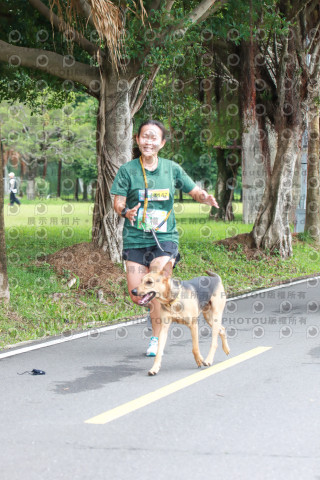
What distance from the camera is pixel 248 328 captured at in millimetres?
9367

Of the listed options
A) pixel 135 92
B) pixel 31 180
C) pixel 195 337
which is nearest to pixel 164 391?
pixel 195 337

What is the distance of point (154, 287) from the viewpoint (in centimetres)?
634

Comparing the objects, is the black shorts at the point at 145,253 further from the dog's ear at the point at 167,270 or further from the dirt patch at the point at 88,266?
the dirt patch at the point at 88,266

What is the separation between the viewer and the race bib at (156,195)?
6910 mm

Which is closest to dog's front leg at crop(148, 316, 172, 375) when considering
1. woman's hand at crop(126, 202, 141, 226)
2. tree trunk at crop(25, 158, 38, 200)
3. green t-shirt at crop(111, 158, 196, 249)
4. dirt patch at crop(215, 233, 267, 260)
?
green t-shirt at crop(111, 158, 196, 249)

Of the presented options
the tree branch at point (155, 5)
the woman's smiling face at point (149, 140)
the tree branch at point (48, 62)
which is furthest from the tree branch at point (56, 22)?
the woman's smiling face at point (149, 140)

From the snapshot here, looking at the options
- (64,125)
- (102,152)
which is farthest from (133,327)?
(64,125)

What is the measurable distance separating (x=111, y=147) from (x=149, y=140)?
20.8 feet

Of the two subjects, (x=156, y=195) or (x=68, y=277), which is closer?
(x=156, y=195)

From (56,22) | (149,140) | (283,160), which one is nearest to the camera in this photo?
(149,140)

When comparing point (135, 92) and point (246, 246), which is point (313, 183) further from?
point (135, 92)

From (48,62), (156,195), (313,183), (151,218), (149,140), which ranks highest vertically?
(48,62)

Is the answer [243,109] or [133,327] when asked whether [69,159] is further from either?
[133,327]

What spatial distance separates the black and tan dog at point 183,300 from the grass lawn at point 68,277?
2452 millimetres
